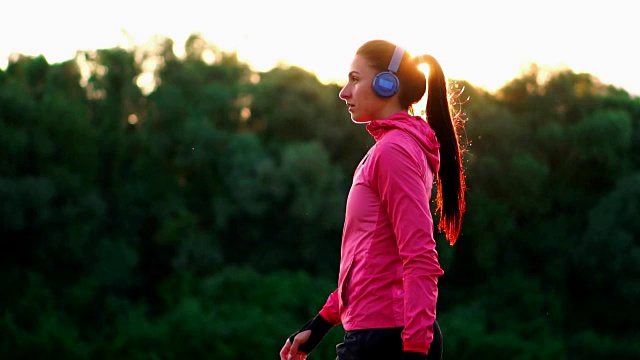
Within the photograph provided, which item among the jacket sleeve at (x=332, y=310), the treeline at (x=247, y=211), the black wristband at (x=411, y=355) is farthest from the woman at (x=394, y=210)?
the treeline at (x=247, y=211)

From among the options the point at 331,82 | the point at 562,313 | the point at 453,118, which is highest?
the point at 331,82

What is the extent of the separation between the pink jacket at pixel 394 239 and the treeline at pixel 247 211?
16744 millimetres

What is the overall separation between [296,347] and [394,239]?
513 mm

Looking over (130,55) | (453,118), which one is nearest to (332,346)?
(130,55)

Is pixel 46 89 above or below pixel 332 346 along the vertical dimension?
above

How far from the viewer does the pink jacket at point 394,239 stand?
1855mm

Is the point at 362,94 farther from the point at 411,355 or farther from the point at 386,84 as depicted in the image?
the point at 411,355

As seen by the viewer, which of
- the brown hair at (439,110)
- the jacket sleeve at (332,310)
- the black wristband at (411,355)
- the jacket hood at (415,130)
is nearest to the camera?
the black wristband at (411,355)

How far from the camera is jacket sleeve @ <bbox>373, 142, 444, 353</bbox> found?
183 centimetres

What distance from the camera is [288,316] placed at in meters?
20.5

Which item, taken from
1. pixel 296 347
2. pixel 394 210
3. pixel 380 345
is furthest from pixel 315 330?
pixel 394 210

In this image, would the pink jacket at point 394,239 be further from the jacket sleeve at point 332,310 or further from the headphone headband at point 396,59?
the jacket sleeve at point 332,310

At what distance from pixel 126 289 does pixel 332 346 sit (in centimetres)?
534

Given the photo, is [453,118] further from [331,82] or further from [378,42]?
[331,82]
